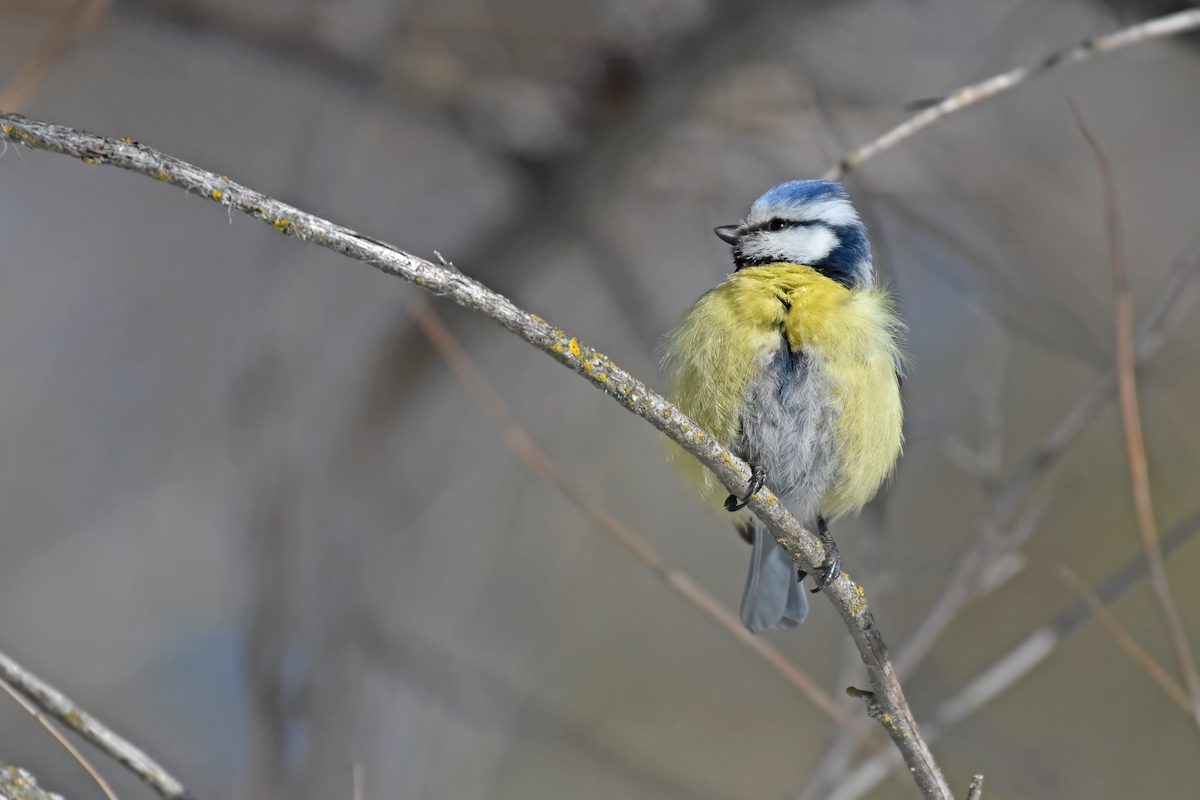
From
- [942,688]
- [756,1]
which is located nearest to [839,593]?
[756,1]

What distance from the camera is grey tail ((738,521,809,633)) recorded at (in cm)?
227

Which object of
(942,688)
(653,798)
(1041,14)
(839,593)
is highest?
(1041,14)

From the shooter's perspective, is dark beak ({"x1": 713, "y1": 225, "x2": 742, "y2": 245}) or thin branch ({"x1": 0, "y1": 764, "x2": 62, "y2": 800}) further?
dark beak ({"x1": 713, "y1": 225, "x2": 742, "y2": 245})

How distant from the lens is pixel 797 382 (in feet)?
6.28

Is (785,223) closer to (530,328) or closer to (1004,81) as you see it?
(1004,81)

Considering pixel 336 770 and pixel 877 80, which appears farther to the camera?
pixel 877 80

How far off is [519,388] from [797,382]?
1.64 meters

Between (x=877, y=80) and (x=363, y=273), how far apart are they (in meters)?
1.96

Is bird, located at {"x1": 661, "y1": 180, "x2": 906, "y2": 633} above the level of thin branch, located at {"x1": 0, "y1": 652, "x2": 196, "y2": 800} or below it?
above

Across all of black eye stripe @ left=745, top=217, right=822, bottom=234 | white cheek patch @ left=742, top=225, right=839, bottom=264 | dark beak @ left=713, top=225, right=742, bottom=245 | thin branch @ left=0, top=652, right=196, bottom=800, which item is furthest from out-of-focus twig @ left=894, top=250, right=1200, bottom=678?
thin branch @ left=0, top=652, right=196, bottom=800

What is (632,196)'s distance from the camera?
11.2 ft

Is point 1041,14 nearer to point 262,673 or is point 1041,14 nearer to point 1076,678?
point 1076,678

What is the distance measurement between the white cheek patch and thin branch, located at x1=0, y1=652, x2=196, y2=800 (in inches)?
66.5

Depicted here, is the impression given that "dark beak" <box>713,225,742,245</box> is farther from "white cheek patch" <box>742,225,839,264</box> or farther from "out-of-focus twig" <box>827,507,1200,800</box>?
"out-of-focus twig" <box>827,507,1200,800</box>
